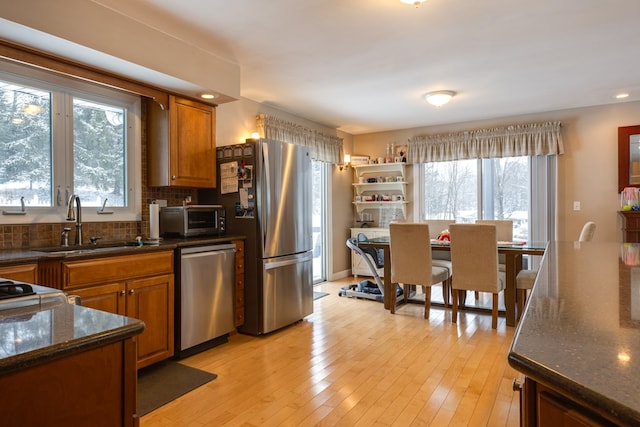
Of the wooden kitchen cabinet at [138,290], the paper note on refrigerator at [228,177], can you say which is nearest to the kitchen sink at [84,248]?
the wooden kitchen cabinet at [138,290]

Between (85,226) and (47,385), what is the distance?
2.47 meters

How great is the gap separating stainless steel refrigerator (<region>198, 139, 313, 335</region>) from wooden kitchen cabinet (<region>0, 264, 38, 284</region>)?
5.48 feet

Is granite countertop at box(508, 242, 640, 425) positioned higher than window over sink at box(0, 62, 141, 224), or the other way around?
window over sink at box(0, 62, 141, 224)

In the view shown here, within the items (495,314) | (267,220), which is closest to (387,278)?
(495,314)

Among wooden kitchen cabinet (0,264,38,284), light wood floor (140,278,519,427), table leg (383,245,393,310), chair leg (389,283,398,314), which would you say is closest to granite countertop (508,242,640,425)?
light wood floor (140,278,519,427)

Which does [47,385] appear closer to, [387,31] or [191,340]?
[191,340]

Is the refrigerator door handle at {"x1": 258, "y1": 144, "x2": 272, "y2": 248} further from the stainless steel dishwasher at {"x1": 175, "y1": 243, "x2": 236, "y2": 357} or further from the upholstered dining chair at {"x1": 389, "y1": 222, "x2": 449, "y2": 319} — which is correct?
the upholstered dining chair at {"x1": 389, "y1": 222, "x2": 449, "y2": 319}

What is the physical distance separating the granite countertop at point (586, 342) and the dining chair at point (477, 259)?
2.40m

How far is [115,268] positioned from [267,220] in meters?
1.33

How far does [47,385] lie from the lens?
0.82 m

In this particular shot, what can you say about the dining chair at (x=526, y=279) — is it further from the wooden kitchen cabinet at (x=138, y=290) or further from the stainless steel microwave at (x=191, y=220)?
the wooden kitchen cabinet at (x=138, y=290)

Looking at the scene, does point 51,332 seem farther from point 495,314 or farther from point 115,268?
point 495,314

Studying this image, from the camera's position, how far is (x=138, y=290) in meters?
2.64

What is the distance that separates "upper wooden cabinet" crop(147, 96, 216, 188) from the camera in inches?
129
